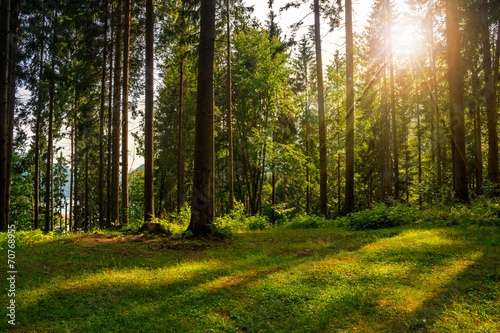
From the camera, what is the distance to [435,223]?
30.1ft

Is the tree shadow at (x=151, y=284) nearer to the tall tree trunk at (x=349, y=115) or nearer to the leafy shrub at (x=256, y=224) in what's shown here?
the leafy shrub at (x=256, y=224)

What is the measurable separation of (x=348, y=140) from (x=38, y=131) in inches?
797

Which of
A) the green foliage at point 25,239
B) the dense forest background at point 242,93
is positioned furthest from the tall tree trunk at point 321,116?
the green foliage at point 25,239

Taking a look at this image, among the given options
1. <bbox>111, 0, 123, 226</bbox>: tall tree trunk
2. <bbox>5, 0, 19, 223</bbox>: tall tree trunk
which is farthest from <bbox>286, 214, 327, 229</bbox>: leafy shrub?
<bbox>5, 0, 19, 223</bbox>: tall tree trunk

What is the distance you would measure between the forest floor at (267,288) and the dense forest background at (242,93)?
14.9ft

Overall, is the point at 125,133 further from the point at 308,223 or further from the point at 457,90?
the point at 457,90

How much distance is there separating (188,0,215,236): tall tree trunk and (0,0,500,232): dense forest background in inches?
8.4

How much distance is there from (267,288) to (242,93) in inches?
649

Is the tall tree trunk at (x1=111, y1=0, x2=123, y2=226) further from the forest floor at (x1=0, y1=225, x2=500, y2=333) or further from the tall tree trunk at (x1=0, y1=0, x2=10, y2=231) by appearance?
the forest floor at (x1=0, y1=225, x2=500, y2=333)

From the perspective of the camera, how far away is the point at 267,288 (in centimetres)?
430

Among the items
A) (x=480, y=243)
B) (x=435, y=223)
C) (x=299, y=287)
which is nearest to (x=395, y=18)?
(x=435, y=223)

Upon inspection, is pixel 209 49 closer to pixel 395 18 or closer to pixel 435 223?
pixel 435 223

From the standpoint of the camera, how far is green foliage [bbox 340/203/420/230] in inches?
388

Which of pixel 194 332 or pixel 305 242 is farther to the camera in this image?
pixel 305 242
